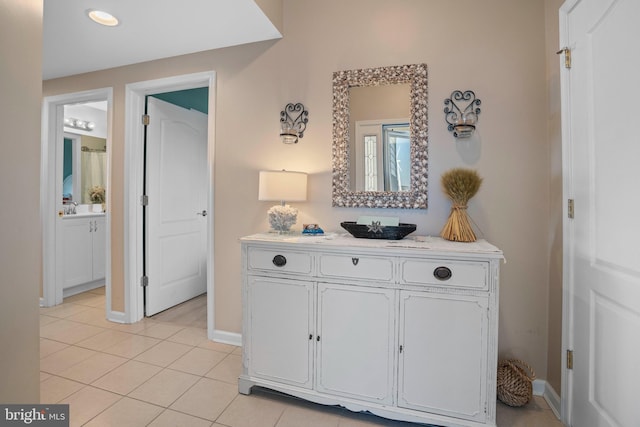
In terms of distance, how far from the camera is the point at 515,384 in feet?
5.65

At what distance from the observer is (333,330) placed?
1.67 meters

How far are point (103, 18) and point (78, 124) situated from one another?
2.93 m

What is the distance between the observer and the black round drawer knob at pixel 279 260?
1.76m

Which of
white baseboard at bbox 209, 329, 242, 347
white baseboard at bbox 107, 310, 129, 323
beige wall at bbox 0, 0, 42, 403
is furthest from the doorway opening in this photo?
beige wall at bbox 0, 0, 42, 403

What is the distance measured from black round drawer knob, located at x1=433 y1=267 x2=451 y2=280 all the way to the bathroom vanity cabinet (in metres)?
3.89

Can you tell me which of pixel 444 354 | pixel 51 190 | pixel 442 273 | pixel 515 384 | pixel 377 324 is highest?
pixel 51 190

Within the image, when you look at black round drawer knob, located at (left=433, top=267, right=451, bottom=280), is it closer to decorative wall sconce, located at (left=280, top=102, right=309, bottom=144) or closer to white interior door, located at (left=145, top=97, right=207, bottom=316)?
decorative wall sconce, located at (left=280, top=102, right=309, bottom=144)

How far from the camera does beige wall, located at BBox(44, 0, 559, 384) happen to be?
6.14ft

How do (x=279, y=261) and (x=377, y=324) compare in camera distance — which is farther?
(x=279, y=261)

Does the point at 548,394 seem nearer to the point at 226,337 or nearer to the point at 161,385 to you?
the point at 226,337

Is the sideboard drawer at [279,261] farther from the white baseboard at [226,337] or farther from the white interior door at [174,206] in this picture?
the white interior door at [174,206]

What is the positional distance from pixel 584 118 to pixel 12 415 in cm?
264

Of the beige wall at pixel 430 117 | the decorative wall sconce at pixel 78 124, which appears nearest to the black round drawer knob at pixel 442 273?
the beige wall at pixel 430 117

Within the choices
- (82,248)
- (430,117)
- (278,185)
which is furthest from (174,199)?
(430,117)
